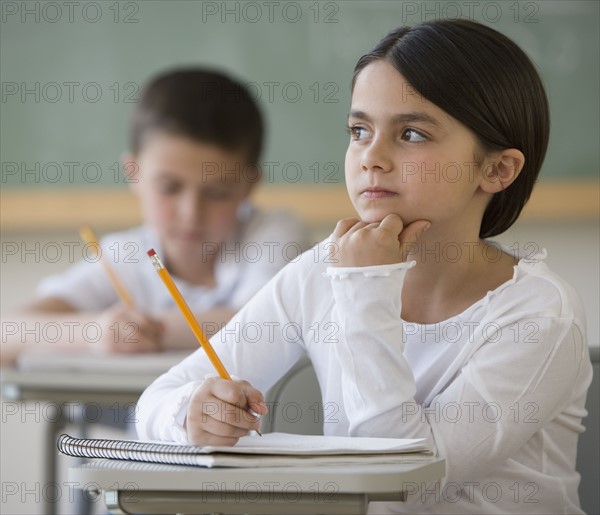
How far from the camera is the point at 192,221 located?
294 cm

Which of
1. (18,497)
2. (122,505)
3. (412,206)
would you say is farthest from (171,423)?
(18,497)

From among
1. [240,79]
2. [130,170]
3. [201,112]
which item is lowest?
[130,170]

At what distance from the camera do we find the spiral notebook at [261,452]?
1.03 metres

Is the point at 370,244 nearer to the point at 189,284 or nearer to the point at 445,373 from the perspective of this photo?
the point at 445,373

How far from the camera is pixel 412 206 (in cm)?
138

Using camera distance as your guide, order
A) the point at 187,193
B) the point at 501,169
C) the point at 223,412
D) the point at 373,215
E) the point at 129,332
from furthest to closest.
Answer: the point at 187,193
the point at 129,332
the point at 501,169
the point at 373,215
the point at 223,412

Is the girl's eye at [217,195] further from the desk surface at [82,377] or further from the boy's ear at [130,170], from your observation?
the desk surface at [82,377]

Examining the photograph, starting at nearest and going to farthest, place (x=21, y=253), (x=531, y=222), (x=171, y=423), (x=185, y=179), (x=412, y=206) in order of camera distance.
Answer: (x=171, y=423)
(x=412, y=206)
(x=185, y=179)
(x=531, y=222)
(x=21, y=253)

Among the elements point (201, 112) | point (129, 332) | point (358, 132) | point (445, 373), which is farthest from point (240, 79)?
point (445, 373)

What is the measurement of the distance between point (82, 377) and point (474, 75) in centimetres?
123

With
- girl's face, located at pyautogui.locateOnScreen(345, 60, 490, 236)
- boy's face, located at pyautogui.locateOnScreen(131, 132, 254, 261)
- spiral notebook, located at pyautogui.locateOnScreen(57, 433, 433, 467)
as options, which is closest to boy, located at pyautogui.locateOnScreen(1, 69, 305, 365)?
boy's face, located at pyautogui.locateOnScreen(131, 132, 254, 261)

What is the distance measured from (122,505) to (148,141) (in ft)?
6.93

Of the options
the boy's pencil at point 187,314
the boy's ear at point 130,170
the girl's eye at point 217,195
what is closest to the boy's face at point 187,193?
the girl's eye at point 217,195

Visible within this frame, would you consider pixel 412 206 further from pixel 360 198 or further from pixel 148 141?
pixel 148 141
